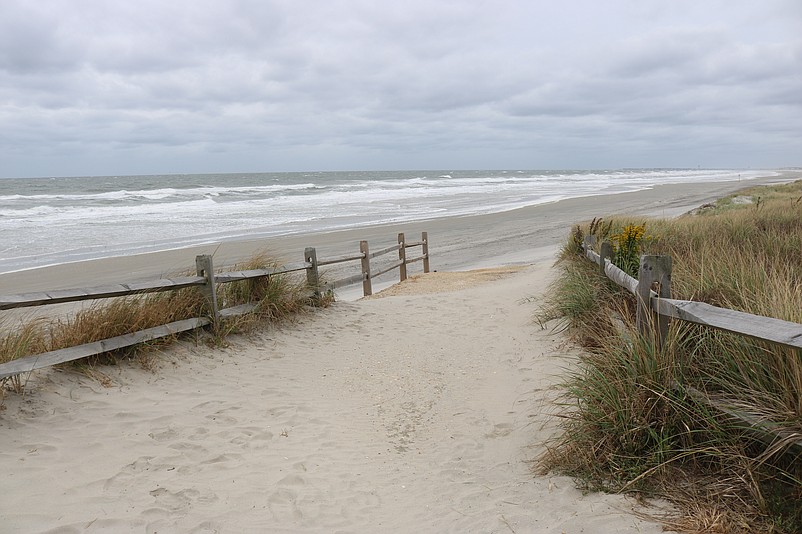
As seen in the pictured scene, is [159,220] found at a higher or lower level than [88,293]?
lower

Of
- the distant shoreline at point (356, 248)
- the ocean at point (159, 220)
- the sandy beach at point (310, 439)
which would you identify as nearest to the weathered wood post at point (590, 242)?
the sandy beach at point (310, 439)

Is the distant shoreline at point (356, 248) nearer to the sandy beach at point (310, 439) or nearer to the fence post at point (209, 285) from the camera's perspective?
the fence post at point (209, 285)

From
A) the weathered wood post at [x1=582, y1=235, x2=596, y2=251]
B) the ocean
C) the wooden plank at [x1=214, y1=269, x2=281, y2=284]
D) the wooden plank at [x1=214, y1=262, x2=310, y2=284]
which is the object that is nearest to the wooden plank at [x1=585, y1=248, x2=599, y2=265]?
the weathered wood post at [x1=582, y1=235, x2=596, y2=251]

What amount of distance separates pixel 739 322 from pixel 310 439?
129 inches

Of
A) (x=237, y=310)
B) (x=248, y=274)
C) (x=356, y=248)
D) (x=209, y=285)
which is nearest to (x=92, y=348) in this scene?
(x=209, y=285)

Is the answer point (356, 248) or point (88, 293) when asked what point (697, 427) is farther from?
point (356, 248)

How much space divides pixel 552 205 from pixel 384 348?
29.2 m

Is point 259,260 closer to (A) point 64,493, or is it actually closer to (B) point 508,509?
(A) point 64,493

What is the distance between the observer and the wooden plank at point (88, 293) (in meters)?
4.60

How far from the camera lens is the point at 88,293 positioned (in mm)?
5156

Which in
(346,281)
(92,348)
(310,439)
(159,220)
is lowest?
(310,439)

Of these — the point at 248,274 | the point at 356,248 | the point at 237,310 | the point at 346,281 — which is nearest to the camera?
the point at 237,310

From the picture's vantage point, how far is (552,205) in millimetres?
34625

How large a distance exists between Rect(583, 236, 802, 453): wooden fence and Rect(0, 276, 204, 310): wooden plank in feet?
15.0
